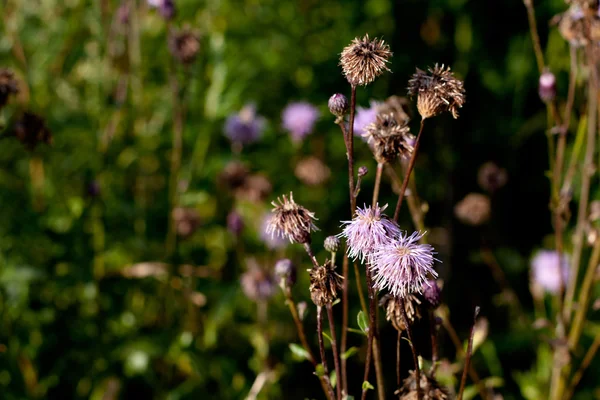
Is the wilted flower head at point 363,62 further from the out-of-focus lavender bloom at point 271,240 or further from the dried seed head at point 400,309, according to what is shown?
the out-of-focus lavender bloom at point 271,240

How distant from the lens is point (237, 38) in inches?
127

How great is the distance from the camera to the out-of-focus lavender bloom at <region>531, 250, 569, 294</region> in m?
2.77

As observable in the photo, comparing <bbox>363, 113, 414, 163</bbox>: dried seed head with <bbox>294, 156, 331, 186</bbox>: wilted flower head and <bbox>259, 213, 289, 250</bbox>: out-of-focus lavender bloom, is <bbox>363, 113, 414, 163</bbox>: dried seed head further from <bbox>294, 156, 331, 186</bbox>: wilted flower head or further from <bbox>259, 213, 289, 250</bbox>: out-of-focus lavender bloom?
<bbox>294, 156, 331, 186</bbox>: wilted flower head

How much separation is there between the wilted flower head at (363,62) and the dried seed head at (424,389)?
61 cm

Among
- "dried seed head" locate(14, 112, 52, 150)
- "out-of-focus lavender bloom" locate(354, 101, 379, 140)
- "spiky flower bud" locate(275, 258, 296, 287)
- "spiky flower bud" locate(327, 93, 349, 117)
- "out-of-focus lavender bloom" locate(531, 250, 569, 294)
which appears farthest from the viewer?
"out-of-focus lavender bloom" locate(531, 250, 569, 294)

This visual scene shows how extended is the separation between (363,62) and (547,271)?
1992 millimetres

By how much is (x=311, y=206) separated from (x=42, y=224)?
3.73 ft

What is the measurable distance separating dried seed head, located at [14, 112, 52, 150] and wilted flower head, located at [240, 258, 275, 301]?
874 millimetres

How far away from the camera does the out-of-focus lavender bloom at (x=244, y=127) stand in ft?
9.39

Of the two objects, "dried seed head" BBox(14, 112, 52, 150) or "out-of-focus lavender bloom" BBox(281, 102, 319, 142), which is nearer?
"dried seed head" BBox(14, 112, 52, 150)

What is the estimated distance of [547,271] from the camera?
2.85m

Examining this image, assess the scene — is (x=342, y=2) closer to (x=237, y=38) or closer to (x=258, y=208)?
(x=237, y=38)

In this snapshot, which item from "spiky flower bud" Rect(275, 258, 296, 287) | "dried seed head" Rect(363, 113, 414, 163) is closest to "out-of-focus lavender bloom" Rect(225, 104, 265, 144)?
"spiky flower bud" Rect(275, 258, 296, 287)

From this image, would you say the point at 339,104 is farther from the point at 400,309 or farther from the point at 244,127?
the point at 244,127
